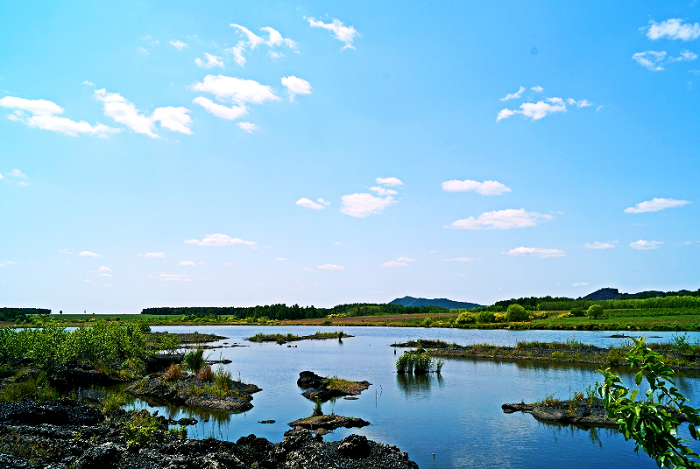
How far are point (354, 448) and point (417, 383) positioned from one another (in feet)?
61.7

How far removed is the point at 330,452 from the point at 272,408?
10.6m

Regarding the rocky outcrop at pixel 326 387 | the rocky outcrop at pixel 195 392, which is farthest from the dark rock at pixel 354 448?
the rocky outcrop at pixel 326 387

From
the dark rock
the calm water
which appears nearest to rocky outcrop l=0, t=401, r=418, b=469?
the dark rock

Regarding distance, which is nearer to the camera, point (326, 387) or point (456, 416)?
point (456, 416)

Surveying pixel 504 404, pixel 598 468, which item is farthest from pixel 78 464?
pixel 504 404

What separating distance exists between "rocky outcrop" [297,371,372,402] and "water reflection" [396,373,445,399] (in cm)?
283

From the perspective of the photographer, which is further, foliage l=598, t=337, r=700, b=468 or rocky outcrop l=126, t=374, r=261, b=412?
rocky outcrop l=126, t=374, r=261, b=412

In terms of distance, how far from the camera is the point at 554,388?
94.3 feet

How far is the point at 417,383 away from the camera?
3278 cm

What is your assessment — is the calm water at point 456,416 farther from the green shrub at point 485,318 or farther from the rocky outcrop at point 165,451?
the green shrub at point 485,318

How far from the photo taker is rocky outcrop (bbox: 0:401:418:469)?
1313 cm

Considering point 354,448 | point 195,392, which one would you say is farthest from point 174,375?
point 354,448

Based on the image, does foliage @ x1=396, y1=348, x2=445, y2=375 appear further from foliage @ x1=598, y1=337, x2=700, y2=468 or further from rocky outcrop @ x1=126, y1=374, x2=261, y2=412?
foliage @ x1=598, y1=337, x2=700, y2=468

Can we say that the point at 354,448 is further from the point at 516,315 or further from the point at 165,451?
the point at 516,315
